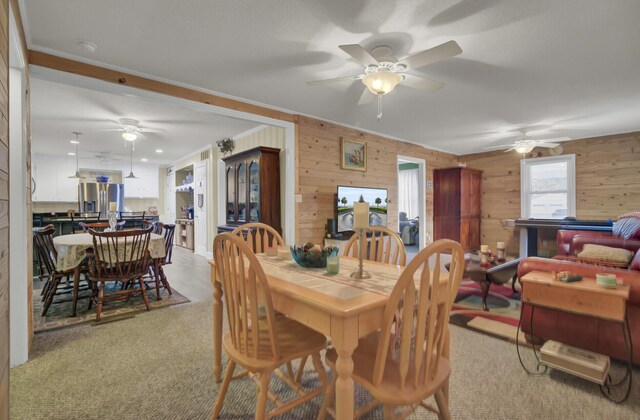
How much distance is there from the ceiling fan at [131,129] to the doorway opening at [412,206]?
15.0ft

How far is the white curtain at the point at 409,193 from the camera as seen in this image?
926 centimetres

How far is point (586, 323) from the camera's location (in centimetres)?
200

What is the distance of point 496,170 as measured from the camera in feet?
22.5

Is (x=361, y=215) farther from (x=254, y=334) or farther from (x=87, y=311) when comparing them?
(x=87, y=311)

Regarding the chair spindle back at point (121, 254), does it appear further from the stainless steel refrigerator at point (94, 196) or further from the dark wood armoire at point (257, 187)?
the stainless steel refrigerator at point (94, 196)

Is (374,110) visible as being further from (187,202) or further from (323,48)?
(187,202)

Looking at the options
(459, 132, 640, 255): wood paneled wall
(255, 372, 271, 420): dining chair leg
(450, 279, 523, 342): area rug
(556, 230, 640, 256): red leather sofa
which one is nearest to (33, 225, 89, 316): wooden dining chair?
(255, 372, 271, 420): dining chair leg

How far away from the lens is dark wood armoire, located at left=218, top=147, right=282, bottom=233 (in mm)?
4297

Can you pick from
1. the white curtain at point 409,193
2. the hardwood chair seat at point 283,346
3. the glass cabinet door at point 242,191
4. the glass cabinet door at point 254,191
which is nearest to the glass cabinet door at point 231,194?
the glass cabinet door at point 242,191

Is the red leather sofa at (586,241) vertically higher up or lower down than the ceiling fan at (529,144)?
lower down

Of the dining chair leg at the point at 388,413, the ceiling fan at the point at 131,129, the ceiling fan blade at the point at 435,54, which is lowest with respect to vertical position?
the dining chair leg at the point at 388,413

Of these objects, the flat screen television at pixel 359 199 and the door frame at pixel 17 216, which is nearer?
the door frame at pixel 17 216

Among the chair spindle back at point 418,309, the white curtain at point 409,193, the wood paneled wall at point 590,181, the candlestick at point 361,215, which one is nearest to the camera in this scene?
the chair spindle back at point 418,309

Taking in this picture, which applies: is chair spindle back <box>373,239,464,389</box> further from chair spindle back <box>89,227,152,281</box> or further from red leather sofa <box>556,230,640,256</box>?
red leather sofa <box>556,230,640,256</box>
